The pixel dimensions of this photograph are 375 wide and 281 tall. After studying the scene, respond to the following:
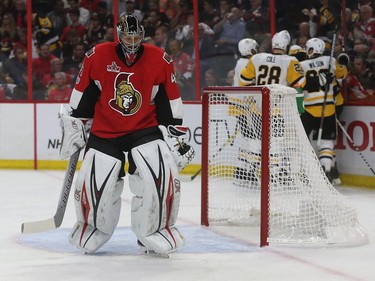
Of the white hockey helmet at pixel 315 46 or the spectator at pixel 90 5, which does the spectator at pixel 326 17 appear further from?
the spectator at pixel 90 5

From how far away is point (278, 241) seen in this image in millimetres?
5285

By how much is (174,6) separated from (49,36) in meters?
1.18

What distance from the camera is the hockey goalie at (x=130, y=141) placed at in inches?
191

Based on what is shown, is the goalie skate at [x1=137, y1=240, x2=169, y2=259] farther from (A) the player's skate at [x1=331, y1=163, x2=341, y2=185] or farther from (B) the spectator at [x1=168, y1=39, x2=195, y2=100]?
(B) the spectator at [x1=168, y1=39, x2=195, y2=100]

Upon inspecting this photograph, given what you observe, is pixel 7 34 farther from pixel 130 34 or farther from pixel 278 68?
pixel 130 34

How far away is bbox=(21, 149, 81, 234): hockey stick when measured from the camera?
514cm

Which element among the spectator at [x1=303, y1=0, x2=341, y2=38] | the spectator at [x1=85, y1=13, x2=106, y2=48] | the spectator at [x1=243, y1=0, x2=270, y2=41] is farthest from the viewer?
the spectator at [x1=85, y1=13, x2=106, y2=48]

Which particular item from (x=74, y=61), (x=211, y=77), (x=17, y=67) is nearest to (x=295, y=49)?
(x=211, y=77)

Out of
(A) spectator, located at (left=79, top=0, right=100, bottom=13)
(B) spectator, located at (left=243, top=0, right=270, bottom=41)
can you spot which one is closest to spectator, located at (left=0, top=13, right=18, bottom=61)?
(A) spectator, located at (left=79, top=0, right=100, bottom=13)

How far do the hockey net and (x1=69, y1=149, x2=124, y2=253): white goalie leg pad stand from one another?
31.8 inches

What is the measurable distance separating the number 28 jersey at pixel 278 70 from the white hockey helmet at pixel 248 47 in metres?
0.42

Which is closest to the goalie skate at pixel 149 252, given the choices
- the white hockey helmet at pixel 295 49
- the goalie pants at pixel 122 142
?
the goalie pants at pixel 122 142

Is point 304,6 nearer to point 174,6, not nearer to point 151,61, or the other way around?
point 174,6

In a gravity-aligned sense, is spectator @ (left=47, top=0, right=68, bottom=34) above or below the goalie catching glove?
above
